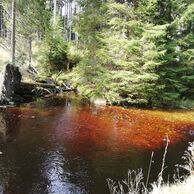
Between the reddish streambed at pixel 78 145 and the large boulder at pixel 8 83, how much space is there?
116cm

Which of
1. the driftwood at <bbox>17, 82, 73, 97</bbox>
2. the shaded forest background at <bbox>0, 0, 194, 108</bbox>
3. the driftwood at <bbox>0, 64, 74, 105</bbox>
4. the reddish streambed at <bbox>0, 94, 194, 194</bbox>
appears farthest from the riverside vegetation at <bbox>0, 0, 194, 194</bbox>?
the driftwood at <bbox>0, 64, 74, 105</bbox>

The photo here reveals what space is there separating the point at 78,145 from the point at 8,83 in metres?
9.64

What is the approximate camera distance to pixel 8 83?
66.0 ft

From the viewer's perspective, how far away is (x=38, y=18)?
114ft

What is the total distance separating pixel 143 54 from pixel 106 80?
3.02 meters

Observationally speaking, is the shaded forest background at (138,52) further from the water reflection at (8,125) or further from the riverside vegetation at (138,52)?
the water reflection at (8,125)

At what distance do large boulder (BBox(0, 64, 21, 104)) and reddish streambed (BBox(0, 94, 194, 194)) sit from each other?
1.16m

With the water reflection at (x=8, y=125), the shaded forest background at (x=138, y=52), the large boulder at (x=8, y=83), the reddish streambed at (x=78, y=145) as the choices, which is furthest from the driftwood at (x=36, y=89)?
the water reflection at (x=8, y=125)

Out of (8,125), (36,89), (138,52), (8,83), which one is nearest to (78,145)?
(8,125)

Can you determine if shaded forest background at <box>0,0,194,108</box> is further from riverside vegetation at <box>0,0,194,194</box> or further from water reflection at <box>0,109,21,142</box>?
water reflection at <box>0,109,21,142</box>

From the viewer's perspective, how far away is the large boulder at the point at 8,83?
1958 centimetres

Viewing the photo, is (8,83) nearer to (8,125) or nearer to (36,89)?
(36,89)

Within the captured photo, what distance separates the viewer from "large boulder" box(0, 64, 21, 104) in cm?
1958

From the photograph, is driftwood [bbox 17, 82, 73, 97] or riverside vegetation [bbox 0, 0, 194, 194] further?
driftwood [bbox 17, 82, 73, 97]
